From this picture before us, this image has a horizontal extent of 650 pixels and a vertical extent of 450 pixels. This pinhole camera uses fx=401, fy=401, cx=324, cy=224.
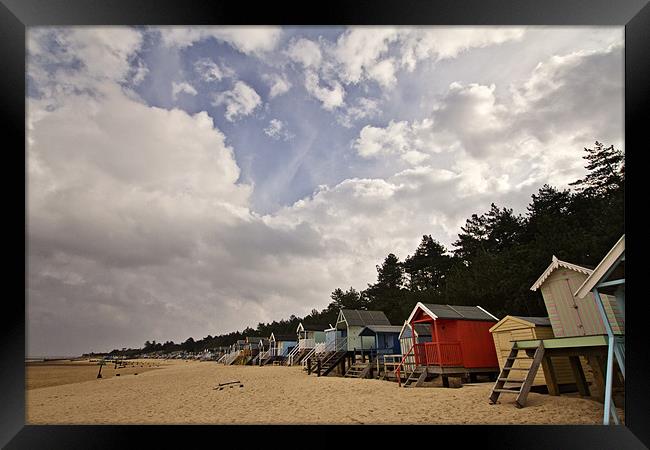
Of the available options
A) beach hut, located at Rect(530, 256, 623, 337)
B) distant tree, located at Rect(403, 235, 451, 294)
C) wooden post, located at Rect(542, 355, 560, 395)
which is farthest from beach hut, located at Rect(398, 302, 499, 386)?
distant tree, located at Rect(403, 235, 451, 294)

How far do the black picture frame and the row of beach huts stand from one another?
2.23 metres

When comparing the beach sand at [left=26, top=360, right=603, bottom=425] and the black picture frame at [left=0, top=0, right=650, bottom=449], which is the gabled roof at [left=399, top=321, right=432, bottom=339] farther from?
the black picture frame at [left=0, top=0, right=650, bottom=449]

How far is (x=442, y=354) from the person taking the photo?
13.5 meters

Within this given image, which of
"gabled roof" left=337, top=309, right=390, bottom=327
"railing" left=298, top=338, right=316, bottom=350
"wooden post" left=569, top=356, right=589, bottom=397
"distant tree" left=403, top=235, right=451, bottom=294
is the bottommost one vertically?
"railing" left=298, top=338, right=316, bottom=350

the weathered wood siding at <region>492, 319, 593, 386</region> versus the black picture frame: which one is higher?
the black picture frame

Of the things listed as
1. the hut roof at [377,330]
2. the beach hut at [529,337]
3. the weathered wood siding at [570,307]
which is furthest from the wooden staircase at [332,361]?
the weathered wood siding at [570,307]

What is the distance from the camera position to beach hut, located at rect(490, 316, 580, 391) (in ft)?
31.0

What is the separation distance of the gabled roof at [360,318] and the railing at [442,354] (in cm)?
1041

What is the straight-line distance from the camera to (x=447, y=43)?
37.0 ft

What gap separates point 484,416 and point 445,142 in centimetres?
1513

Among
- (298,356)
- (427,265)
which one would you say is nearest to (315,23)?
(298,356)

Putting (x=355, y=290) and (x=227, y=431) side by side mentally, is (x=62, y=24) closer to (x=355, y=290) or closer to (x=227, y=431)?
(x=227, y=431)

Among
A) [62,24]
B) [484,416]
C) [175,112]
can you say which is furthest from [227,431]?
[175,112]

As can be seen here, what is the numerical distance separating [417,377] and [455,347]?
1.66m
